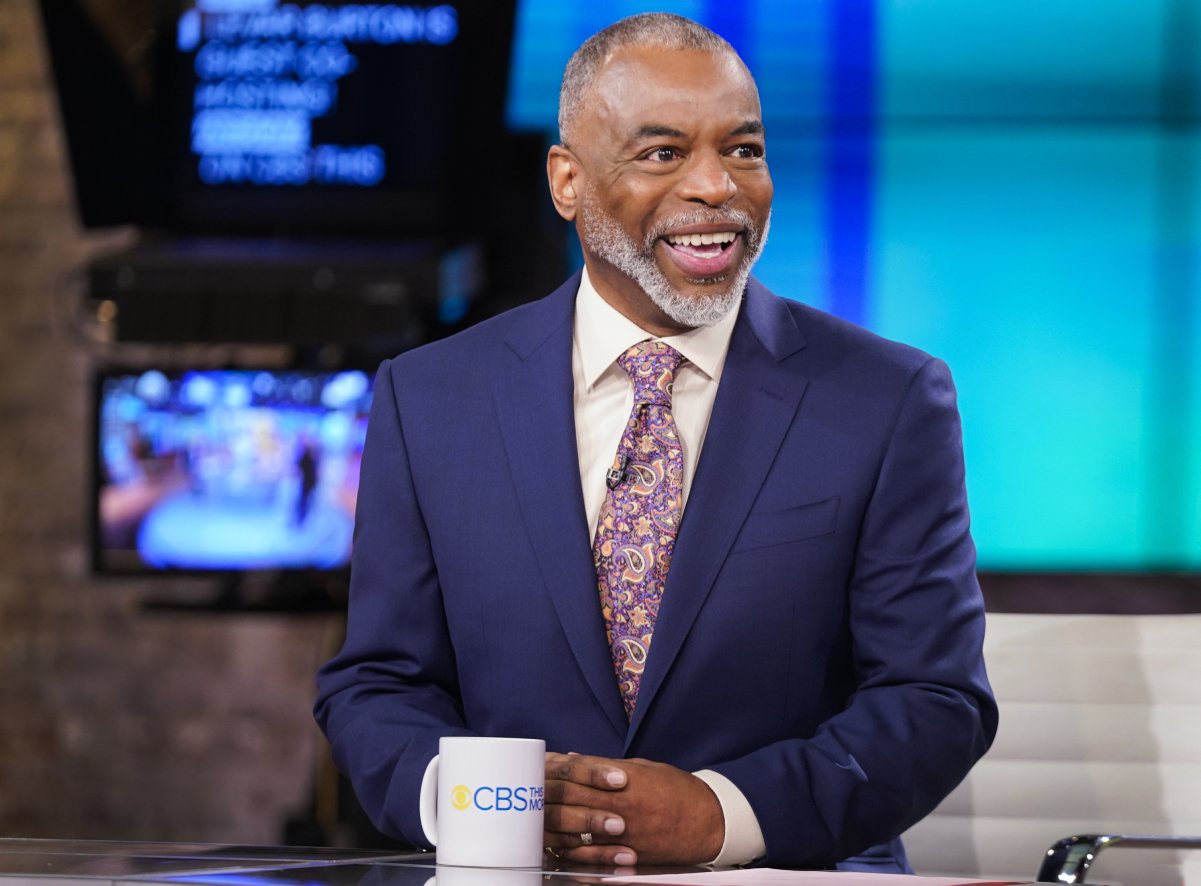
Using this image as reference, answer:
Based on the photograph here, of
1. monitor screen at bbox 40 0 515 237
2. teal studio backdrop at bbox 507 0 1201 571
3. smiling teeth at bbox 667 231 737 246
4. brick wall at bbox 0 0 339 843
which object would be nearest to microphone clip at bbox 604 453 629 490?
smiling teeth at bbox 667 231 737 246

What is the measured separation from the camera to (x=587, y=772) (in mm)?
1354

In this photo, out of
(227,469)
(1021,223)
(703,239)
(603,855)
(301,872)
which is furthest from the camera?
(227,469)

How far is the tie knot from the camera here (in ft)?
5.65

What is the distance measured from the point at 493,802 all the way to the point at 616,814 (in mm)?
162

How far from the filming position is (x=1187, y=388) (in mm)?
3615

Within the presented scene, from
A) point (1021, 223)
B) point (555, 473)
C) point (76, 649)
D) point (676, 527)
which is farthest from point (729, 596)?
point (76, 649)

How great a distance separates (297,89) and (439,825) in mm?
3136

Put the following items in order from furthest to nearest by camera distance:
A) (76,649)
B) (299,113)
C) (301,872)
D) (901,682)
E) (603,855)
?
(76,649) → (299,113) → (901,682) → (603,855) → (301,872)

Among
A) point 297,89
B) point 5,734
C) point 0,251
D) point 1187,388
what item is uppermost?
point 297,89

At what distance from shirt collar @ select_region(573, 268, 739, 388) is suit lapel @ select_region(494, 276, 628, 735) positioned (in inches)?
1.0

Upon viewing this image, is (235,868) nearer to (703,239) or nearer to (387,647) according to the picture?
(387,647)

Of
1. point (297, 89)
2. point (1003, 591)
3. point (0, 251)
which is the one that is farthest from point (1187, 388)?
point (0, 251)

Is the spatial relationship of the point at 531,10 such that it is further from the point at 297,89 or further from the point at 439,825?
the point at 439,825

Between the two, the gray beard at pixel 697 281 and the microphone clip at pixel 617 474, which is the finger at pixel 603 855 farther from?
the gray beard at pixel 697 281
